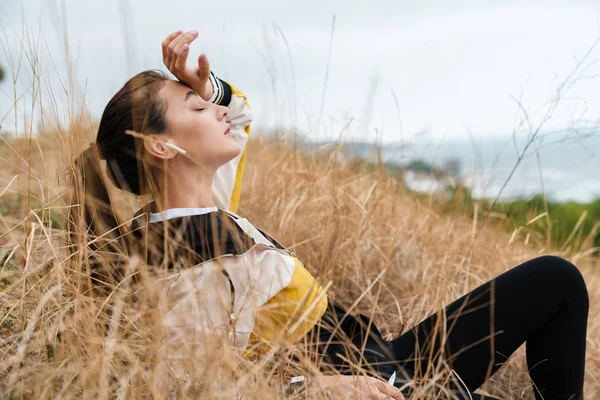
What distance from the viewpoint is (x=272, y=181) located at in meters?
2.79

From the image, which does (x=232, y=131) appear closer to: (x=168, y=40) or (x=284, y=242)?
(x=168, y=40)

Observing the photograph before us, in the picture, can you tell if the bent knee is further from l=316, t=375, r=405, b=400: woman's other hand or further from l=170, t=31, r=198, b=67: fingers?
l=170, t=31, r=198, b=67: fingers

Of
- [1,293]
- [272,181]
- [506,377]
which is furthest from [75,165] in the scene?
[506,377]

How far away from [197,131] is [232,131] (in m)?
0.31

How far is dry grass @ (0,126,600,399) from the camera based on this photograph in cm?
128

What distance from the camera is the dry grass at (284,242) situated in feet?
4.21

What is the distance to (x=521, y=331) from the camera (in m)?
1.62

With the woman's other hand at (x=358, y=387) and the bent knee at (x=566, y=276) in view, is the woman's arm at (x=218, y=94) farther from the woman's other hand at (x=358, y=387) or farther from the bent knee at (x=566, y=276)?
the bent knee at (x=566, y=276)

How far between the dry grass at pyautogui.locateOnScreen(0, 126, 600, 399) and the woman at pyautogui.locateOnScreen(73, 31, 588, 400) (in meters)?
0.08

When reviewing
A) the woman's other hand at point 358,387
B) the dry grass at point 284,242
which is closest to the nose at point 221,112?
the dry grass at point 284,242

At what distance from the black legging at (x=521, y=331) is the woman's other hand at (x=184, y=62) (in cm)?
79

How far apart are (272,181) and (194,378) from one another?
1611 mm

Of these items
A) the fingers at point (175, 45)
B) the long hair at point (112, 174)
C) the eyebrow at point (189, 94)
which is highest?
the fingers at point (175, 45)

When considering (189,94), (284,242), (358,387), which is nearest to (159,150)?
(189,94)
